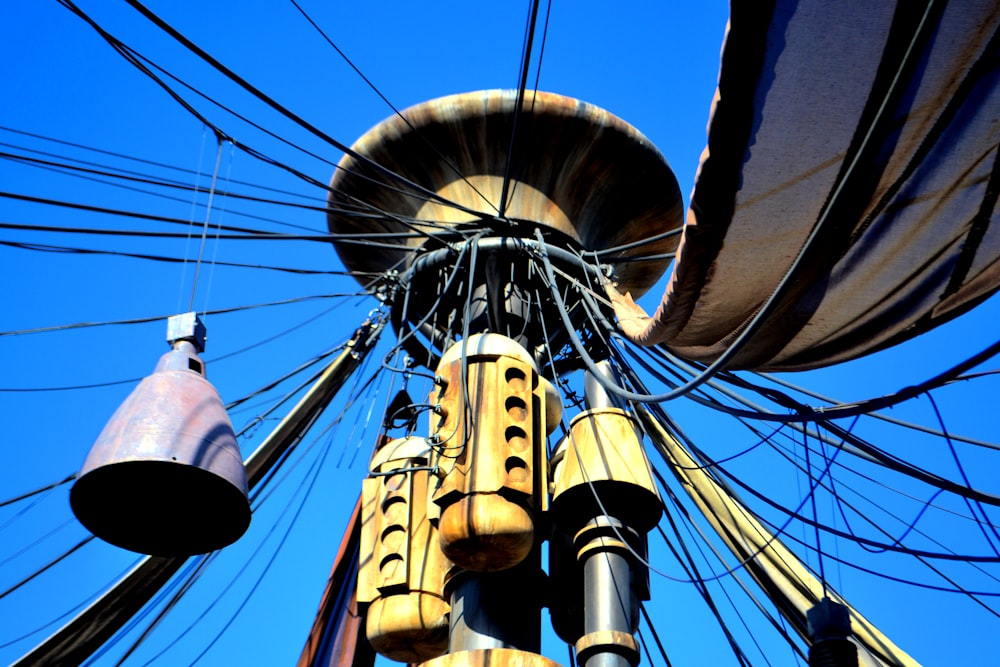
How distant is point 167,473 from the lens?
5555mm

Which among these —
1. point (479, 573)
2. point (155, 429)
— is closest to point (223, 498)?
point (155, 429)

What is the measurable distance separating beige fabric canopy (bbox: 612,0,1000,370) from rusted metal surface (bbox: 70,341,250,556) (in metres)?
2.41

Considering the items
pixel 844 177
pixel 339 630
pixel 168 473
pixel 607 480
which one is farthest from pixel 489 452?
pixel 844 177

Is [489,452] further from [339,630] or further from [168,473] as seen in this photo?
[339,630]

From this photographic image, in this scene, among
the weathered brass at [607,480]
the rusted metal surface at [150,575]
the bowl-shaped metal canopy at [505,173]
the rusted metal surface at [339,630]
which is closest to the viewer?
the weathered brass at [607,480]

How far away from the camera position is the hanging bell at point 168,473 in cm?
528

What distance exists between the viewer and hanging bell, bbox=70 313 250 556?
5.28 m

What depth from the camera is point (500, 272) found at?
8898 mm

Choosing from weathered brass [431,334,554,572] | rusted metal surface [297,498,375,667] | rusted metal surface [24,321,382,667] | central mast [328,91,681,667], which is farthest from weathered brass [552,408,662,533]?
rusted metal surface [24,321,382,667]

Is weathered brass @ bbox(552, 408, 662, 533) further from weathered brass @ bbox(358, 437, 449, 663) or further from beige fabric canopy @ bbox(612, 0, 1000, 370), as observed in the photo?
beige fabric canopy @ bbox(612, 0, 1000, 370)

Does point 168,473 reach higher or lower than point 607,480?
lower

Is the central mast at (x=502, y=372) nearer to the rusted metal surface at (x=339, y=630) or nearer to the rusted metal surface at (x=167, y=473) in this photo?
the rusted metal surface at (x=339, y=630)

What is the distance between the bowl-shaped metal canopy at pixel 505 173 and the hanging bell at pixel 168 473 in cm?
342

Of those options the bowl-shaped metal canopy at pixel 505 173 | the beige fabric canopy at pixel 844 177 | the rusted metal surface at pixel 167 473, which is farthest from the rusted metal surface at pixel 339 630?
the beige fabric canopy at pixel 844 177
